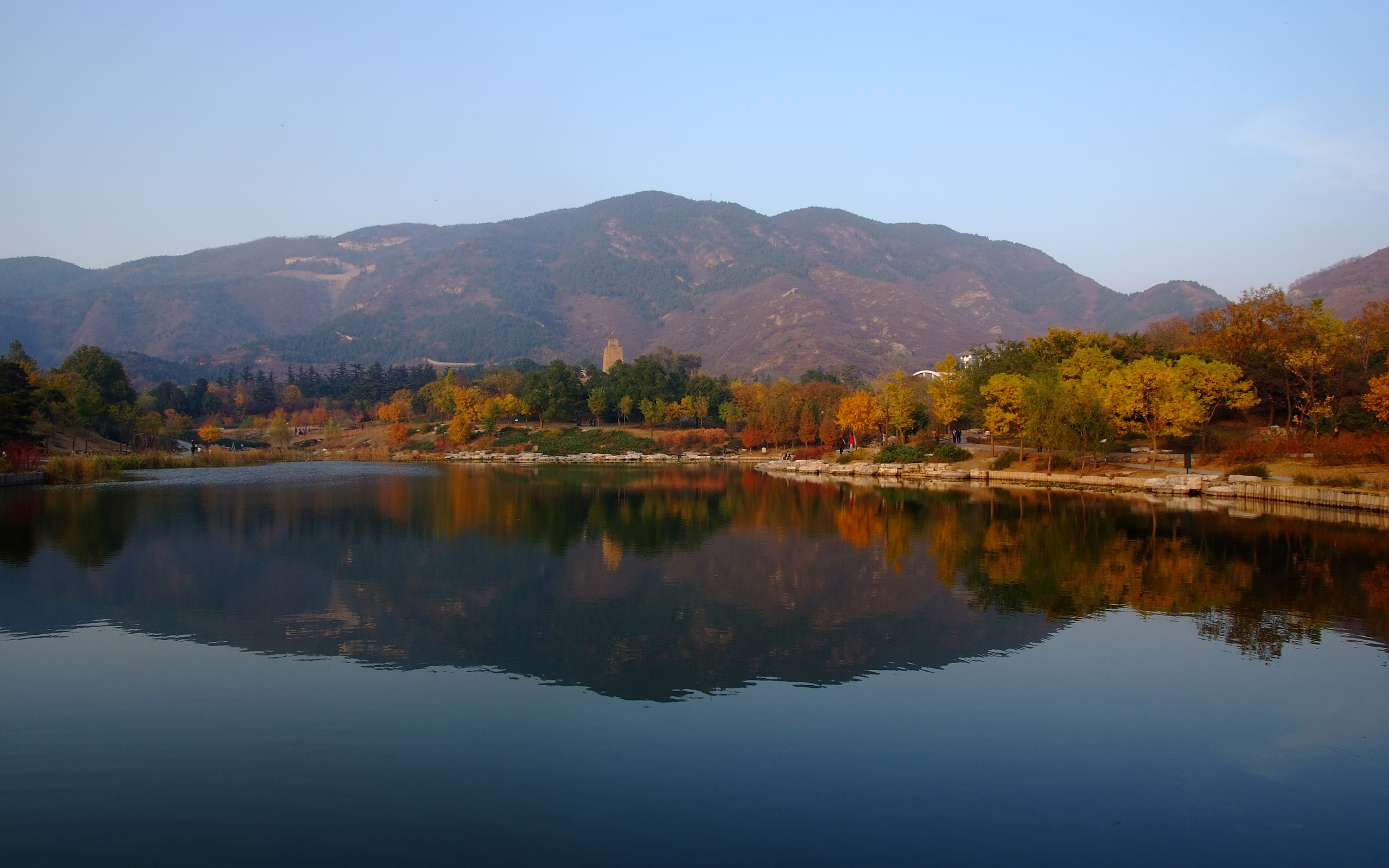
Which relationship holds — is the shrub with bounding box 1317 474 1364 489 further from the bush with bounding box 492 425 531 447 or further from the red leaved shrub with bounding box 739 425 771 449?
the bush with bounding box 492 425 531 447

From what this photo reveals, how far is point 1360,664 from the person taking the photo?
36.9 ft

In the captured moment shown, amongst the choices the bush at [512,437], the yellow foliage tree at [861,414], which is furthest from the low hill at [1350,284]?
the bush at [512,437]

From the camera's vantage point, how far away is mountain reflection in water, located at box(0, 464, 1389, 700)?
38.8 feet

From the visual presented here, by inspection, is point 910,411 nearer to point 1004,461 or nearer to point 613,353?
point 1004,461

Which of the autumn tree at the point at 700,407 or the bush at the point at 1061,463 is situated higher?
the autumn tree at the point at 700,407

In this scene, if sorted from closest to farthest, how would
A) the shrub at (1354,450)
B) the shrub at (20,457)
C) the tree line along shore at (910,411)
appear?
the shrub at (1354,450), the shrub at (20,457), the tree line along shore at (910,411)

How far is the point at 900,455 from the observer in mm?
49406

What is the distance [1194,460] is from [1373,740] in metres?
33.1

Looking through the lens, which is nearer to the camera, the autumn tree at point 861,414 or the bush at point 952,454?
the bush at point 952,454

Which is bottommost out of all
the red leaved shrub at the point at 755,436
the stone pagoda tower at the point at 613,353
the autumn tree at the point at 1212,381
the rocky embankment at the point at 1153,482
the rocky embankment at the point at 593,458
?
the rocky embankment at the point at 593,458

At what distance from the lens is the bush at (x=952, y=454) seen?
46844 mm

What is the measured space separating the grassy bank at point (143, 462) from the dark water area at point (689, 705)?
22.3m

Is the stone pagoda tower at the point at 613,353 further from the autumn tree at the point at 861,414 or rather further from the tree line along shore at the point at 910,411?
the autumn tree at the point at 861,414

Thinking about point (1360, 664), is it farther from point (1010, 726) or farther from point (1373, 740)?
point (1010, 726)
